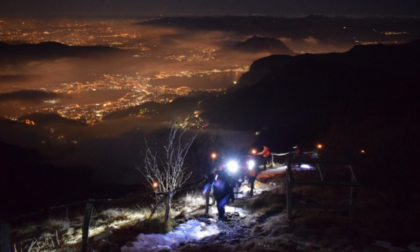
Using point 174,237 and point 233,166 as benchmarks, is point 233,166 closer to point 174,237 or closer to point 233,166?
point 233,166

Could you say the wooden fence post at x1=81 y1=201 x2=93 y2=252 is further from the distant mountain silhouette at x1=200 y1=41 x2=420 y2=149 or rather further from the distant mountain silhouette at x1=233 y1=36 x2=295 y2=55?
the distant mountain silhouette at x1=233 y1=36 x2=295 y2=55

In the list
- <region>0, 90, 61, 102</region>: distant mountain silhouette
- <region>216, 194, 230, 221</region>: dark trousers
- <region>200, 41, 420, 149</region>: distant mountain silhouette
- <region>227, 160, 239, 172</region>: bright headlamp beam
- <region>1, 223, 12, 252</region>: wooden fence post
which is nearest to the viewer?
<region>1, 223, 12, 252</region>: wooden fence post

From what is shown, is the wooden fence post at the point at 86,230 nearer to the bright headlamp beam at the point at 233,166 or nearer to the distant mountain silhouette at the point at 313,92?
the bright headlamp beam at the point at 233,166

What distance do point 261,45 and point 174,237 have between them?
18877cm

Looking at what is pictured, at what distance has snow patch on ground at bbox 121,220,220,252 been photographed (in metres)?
7.66

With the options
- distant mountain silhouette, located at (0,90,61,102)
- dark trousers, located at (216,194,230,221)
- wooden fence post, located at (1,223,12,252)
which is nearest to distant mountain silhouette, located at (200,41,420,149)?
dark trousers, located at (216,194,230,221)

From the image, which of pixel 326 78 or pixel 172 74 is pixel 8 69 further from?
pixel 326 78

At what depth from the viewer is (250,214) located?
10.2 metres

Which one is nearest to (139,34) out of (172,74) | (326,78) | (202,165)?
(172,74)

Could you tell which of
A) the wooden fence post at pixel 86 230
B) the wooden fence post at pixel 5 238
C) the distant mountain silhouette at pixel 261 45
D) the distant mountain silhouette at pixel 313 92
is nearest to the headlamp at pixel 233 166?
the wooden fence post at pixel 86 230

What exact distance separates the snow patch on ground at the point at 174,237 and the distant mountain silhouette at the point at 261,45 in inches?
7090

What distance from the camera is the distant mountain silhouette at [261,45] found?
184 m

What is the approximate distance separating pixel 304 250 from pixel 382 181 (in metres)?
5.72

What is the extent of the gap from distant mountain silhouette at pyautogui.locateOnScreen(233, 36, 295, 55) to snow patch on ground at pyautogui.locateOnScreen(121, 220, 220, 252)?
18008 cm
